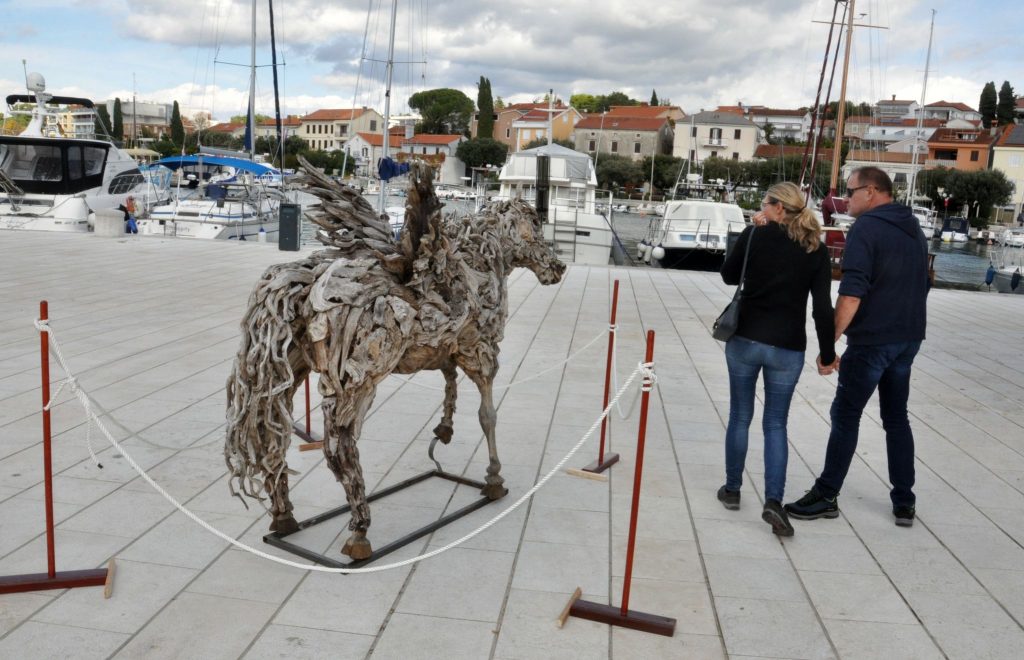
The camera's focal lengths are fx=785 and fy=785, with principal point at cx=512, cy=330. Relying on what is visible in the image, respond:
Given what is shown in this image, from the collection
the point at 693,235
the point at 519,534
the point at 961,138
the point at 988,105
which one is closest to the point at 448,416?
the point at 519,534

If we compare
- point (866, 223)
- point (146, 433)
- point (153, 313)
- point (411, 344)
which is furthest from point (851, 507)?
point (153, 313)

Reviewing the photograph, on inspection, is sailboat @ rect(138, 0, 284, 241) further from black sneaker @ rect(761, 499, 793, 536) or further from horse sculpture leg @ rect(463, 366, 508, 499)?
black sneaker @ rect(761, 499, 793, 536)

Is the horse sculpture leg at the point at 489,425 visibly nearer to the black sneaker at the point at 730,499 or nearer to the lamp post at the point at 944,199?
the black sneaker at the point at 730,499

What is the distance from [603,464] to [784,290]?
5.80ft

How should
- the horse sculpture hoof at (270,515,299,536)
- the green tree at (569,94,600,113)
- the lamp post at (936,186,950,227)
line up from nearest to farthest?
the horse sculpture hoof at (270,515,299,536)
the lamp post at (936,186,950,227)
the green tree at (569,94,600,113)

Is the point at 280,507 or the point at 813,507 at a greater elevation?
the point at 280,507

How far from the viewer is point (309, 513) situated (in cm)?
450

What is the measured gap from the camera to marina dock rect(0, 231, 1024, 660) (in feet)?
10.9

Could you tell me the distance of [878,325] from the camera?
4.43 m

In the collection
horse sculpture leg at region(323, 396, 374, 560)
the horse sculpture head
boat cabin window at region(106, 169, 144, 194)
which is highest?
boat cabin window at region(106, 169, 144, 194)

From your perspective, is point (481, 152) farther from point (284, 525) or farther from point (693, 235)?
point (284, 525)

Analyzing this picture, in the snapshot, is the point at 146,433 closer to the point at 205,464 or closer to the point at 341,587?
the point at 205,464

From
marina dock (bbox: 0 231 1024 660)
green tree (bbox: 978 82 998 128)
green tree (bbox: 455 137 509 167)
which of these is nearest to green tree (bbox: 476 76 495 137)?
green tree (bbox: 455 137 509 167)

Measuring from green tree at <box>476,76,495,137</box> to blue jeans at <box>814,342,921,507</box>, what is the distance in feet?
270
